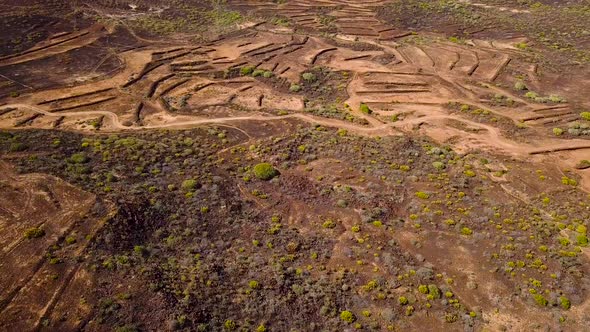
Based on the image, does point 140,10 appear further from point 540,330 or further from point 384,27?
point 540,330

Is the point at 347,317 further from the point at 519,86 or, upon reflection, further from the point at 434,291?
the point at 519,86

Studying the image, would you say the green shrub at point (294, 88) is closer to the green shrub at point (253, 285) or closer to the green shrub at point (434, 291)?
the green shrub at point (253, 285)

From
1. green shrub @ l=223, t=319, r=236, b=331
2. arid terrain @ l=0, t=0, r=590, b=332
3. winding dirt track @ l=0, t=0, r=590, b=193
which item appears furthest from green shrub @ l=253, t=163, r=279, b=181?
green shrub @ l=223, t=319, r=236, b=331

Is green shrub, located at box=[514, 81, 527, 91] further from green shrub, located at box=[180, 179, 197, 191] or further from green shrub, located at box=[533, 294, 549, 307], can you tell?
green shrub, located at box=[180, 179, 197, 191]

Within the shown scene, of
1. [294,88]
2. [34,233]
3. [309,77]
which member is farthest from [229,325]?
[309,77]

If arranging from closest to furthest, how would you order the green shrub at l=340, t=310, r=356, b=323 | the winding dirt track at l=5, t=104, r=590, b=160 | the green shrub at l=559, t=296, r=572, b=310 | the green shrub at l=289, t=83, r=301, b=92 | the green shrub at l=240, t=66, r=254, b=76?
1. the green shrub at l=340, t=310, r=356, b=323
2. the green shrub at l=559, t=296, r=572, b=310
3. the winding dirt track at l=5, t=104, r=590, b=160
4. the green shrub at l=289, t=83, r=301, b=92
5. the green shrub at l=240, t=66, r=254, b=76
